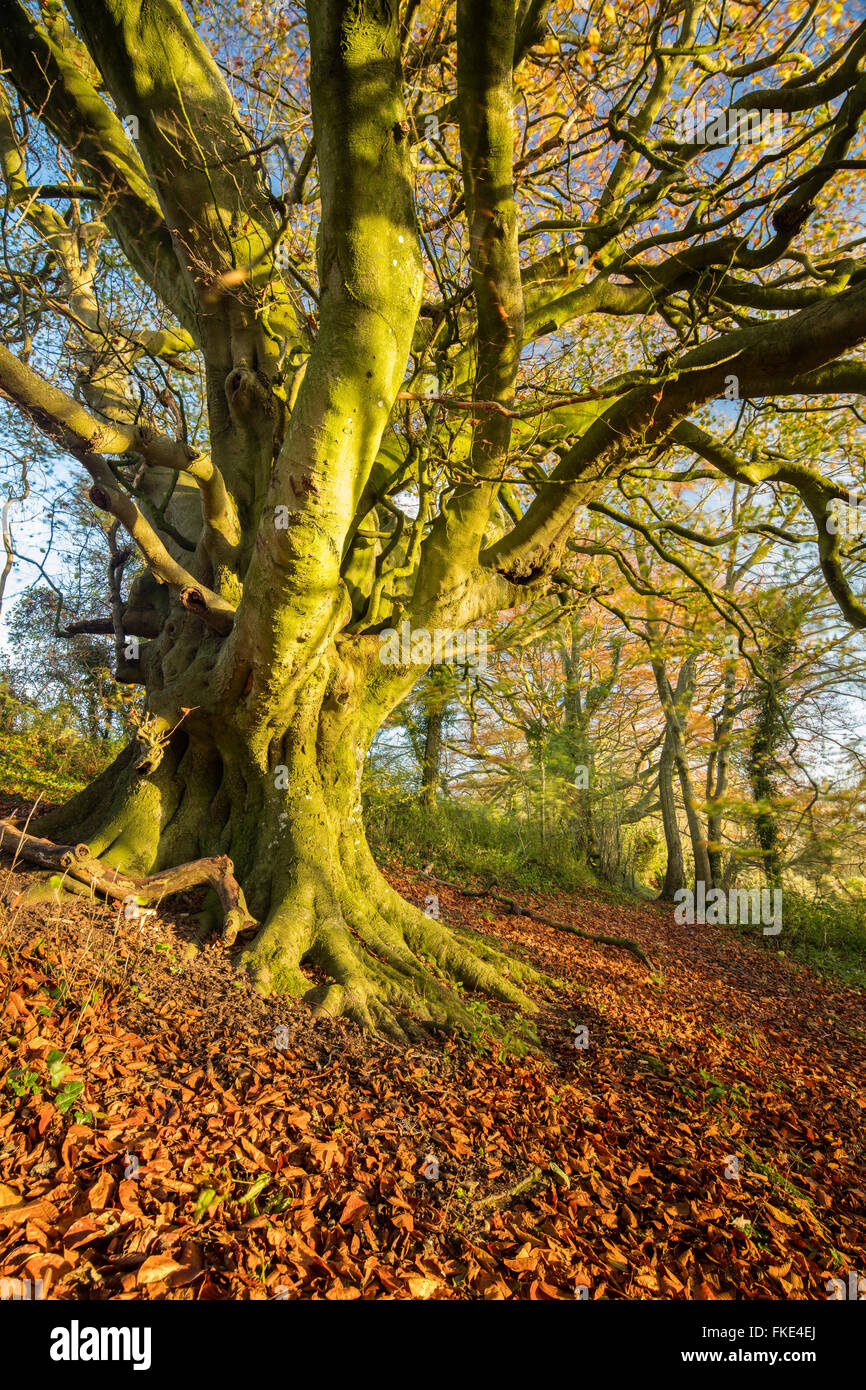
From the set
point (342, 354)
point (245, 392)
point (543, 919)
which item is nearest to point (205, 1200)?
point (342, 354)

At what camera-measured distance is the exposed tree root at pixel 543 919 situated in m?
7.20

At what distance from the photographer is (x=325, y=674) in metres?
4.55

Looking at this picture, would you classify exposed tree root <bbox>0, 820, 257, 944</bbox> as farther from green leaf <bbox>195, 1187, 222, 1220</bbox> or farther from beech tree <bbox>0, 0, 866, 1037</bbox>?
green leaf <bbox>195, 1187, 222, 1220</bbox>

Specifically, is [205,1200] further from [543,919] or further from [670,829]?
[670,829]

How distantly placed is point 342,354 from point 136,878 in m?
3.69

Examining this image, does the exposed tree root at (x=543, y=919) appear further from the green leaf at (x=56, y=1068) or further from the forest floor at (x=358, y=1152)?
the green leaf at (x=56, y=1068)

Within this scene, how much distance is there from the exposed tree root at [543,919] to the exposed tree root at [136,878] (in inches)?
197

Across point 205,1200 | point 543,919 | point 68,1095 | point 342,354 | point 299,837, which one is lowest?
point 543,919

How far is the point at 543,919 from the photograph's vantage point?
787cm

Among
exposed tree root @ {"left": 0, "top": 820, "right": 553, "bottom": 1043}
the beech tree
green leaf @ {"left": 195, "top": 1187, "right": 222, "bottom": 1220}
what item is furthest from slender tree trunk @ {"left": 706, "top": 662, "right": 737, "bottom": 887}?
green leaf @ {"left": 195, "top": 1187, "right": 222, "bottom": 1220}

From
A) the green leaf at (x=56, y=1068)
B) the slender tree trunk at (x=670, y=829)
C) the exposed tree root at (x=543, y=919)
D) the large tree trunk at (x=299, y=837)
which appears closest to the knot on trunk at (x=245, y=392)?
the large tree trunk at (x=299, y=837)

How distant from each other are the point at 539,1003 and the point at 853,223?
8312mm
